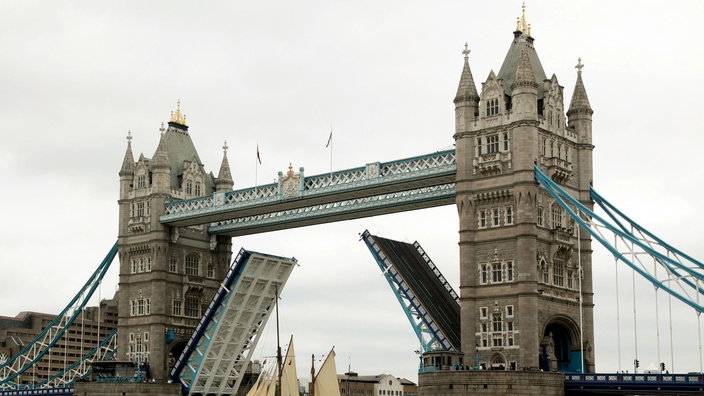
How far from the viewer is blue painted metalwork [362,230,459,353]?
2739 inches

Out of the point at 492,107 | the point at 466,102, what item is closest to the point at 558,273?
the point at 492,107

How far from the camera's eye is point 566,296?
2714 inches

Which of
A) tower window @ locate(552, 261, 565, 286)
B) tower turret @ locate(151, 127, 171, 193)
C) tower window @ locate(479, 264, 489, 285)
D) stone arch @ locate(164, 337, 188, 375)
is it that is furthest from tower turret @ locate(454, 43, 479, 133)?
stone arch @ locate(164, 337, 188, 375)

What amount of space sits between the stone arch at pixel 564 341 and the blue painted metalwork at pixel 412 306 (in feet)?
20.1

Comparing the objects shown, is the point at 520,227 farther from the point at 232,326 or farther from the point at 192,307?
the point at 192,307

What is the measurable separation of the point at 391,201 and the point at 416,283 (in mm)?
6692

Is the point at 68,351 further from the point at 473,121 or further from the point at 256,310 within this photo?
the point at 473,121

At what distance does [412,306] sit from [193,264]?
87.3 feet

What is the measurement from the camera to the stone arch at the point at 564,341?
68.1 meters

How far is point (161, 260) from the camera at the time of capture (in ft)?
290

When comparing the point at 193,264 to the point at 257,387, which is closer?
the point at 257,387

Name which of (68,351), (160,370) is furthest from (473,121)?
(68,351)

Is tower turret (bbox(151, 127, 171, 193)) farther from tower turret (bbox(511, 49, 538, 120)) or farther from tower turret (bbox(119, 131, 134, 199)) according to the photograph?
tower turret (bbox(511, 49, 538, 120))

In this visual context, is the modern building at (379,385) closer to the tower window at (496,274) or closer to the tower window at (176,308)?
the tower window at (176,308)
